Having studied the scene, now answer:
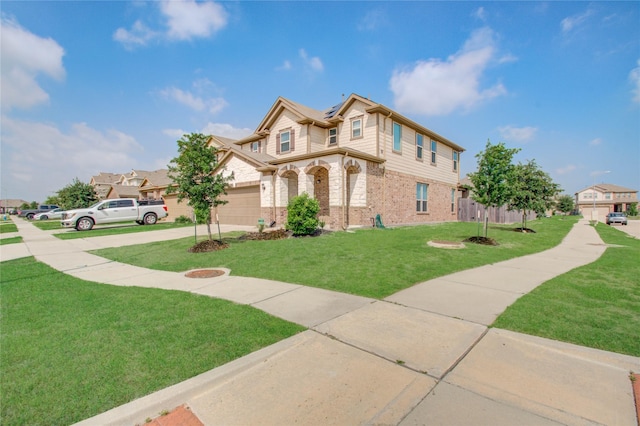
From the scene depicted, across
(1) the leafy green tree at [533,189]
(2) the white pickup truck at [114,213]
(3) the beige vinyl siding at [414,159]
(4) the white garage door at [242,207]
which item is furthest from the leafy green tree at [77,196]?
(1) the leafy green tree at [533,189]

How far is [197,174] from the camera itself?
35.3ft

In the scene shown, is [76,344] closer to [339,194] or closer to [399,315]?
[399,315]

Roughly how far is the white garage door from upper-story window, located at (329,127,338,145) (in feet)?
18.9

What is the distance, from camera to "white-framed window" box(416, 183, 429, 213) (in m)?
20.8

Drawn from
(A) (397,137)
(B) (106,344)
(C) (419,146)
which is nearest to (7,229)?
(B) (106,344)

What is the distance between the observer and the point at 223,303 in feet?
16.2

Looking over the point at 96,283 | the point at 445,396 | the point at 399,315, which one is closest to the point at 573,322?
the point at 399,315

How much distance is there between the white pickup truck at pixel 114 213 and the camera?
1895 cm

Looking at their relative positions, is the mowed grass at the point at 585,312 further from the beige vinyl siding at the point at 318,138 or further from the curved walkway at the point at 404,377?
the beige vinyl siding at the point at 318,138

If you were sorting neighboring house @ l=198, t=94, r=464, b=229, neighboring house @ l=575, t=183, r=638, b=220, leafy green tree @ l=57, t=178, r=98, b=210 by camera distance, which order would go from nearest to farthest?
1. neighboring house @ l=198, t=94, r=464, b=229
2. leafy green tree @ l=57, t=178, r=98, b=210
3. neighboring house @ l=575, t=183, r=638, b=220

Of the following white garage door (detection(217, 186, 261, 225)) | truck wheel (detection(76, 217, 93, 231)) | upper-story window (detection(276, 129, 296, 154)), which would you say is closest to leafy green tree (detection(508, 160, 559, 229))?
upper-story window (detection(276, 129, 296, 154))

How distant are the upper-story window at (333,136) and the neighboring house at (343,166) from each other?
0.21ft

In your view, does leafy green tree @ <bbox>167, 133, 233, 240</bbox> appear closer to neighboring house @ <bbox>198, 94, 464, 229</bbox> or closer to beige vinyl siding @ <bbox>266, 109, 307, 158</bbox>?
neighboring house @ <bbox>198, 94, 464, 229</bbox>

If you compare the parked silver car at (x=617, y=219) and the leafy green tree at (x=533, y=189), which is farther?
the parked silver car at (x=617, y=219)
